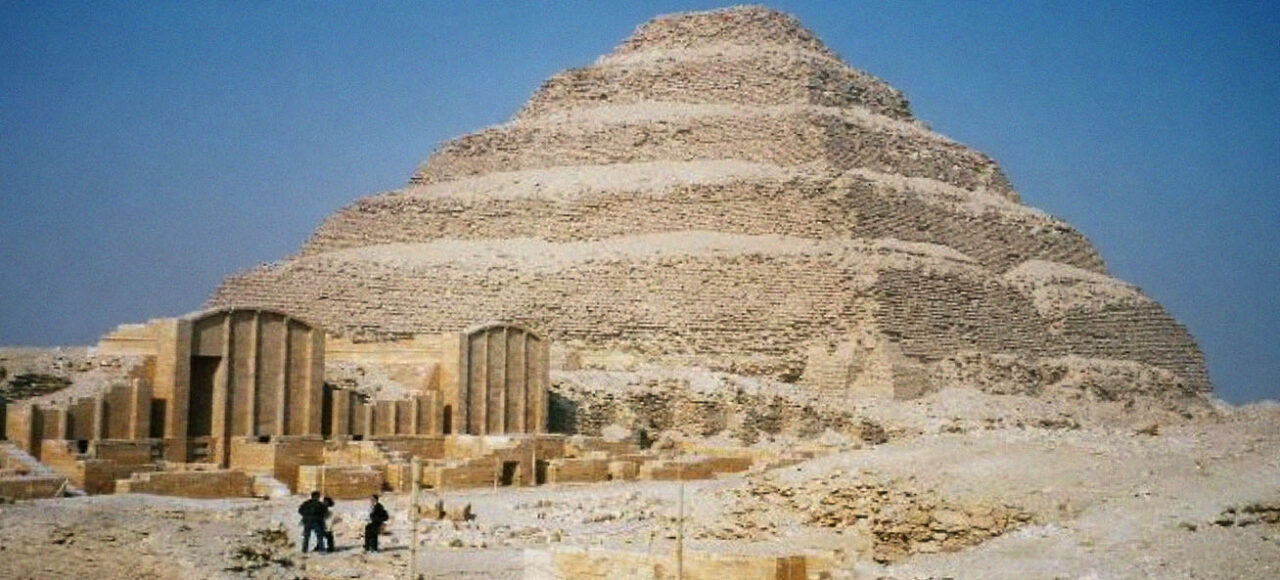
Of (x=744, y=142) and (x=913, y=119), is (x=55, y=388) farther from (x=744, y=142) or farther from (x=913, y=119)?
(x=913, y=119)

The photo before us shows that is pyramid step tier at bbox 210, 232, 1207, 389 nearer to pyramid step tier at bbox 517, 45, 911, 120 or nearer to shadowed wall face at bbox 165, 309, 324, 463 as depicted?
pyramid step tier at bbox 517, 45, 911, 120

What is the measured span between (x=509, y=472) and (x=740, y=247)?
58.9ft

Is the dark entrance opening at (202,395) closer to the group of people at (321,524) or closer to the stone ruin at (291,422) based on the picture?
the stone ruin at (291,422)

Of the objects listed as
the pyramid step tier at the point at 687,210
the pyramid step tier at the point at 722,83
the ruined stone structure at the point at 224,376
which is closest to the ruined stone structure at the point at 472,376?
the ruined stone structure at the point at 224,376

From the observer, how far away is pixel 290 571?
52.5 ft

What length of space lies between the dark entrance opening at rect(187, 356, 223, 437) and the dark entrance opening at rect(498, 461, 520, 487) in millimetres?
4976

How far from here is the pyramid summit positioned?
42.9 m

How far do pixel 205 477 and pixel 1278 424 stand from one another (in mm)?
14801

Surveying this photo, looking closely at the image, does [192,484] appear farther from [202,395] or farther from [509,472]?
[509,472]

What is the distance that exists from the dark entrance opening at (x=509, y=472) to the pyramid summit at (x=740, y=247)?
37.7 ft

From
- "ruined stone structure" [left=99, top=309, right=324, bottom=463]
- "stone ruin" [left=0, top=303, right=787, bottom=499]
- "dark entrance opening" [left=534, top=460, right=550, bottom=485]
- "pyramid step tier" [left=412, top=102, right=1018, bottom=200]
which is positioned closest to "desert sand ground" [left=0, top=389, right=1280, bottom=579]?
"stone ruin" [left=0, top=303, right=787, bottom=499]

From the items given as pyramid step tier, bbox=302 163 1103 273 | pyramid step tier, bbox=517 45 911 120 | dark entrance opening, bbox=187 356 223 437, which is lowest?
dark entrance opening, bbox=187 356 223 437

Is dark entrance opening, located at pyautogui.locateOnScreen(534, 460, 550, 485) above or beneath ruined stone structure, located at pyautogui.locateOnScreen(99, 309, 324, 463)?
beneath

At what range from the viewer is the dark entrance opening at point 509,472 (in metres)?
28.3
